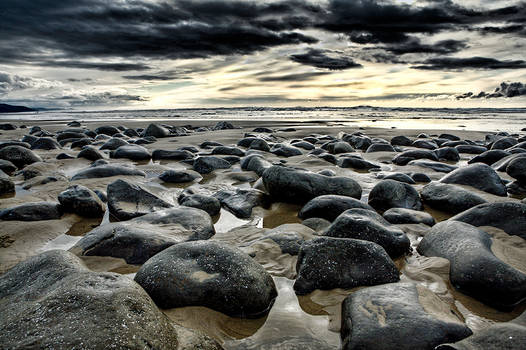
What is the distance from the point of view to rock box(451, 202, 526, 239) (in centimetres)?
280

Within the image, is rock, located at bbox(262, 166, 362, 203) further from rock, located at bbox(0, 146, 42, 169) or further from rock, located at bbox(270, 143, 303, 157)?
rock, located at bbox(0, 146, 42, 169)

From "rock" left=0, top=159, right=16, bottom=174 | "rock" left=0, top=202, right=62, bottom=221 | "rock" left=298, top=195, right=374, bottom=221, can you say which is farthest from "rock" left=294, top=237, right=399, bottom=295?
"rock" left=0, top=159, right=16, bottom=174

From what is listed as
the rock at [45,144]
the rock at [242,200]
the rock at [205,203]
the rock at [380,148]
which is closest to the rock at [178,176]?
the rock at [242,200]

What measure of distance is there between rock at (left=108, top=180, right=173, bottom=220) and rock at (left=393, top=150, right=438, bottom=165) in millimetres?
5266

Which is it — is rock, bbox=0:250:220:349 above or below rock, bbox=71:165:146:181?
above

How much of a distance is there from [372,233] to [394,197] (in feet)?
4.50

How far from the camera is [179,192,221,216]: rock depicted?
367 cm

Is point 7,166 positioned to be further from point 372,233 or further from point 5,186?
point 372,233

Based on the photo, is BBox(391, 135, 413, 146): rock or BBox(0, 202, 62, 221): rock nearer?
BBox(0, 202, 62, 221): rock

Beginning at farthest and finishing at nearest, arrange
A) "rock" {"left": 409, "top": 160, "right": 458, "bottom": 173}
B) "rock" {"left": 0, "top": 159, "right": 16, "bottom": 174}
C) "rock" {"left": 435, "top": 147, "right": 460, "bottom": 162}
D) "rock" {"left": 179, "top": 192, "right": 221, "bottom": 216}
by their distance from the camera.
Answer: "rock" {"left": 435, "top": 147, "right": 460, "bottom": 162} → "rock" {"left": 409, "top": 160, "right": 458, "bottom": 173} → "rock" {"left": 0, "top": 159, "right": 16, "bottom": 174} → "rock" {"left": 179, "top": 192, "right": 221, "bottom": 216}

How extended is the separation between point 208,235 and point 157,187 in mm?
1736

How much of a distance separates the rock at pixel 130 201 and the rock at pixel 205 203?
22 cm

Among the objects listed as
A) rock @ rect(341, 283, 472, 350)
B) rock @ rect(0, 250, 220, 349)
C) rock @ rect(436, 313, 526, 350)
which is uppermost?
rock @ rect(0, 250, 220, 349)

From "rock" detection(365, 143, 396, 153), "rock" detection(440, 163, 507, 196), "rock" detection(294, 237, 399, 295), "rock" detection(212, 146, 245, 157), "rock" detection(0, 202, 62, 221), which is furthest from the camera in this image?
"rock" detection(365, 143, 396, 153)
